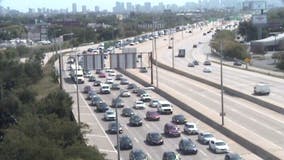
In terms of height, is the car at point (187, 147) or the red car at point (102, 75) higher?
the car at point (187, 147)

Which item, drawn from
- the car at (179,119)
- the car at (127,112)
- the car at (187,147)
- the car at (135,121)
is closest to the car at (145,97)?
the car at (127,112)

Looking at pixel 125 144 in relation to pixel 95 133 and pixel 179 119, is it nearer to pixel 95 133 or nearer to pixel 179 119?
pixel 95 133

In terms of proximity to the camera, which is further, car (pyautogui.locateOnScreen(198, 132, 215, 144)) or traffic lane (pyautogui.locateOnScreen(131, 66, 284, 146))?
traffic lane (pyautogui.locateOnScreen(131, 66, 284, 146))

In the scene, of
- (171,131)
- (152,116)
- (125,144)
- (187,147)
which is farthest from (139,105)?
(187,147)

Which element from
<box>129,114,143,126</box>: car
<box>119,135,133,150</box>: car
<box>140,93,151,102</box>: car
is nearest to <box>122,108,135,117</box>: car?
<box>129,114,143,126</box>: car

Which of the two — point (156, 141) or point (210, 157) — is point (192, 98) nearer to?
point (156, 141)

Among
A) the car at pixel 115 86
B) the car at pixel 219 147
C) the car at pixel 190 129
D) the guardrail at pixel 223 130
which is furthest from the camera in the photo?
the car at pixel 115 86

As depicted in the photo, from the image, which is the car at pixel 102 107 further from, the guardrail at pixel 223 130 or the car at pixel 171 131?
the car at pixel 171 131

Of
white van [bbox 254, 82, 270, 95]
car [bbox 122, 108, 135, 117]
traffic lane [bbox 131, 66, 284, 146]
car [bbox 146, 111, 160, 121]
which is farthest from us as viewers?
white van [bbox 254, 82, 270, 95]

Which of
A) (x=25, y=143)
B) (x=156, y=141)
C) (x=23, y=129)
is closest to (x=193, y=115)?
(x=156, y=141)

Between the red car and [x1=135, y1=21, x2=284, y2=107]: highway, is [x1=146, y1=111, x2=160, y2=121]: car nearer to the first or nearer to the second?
[x1=135, y1=21, x2=284, y2=107]: highway
